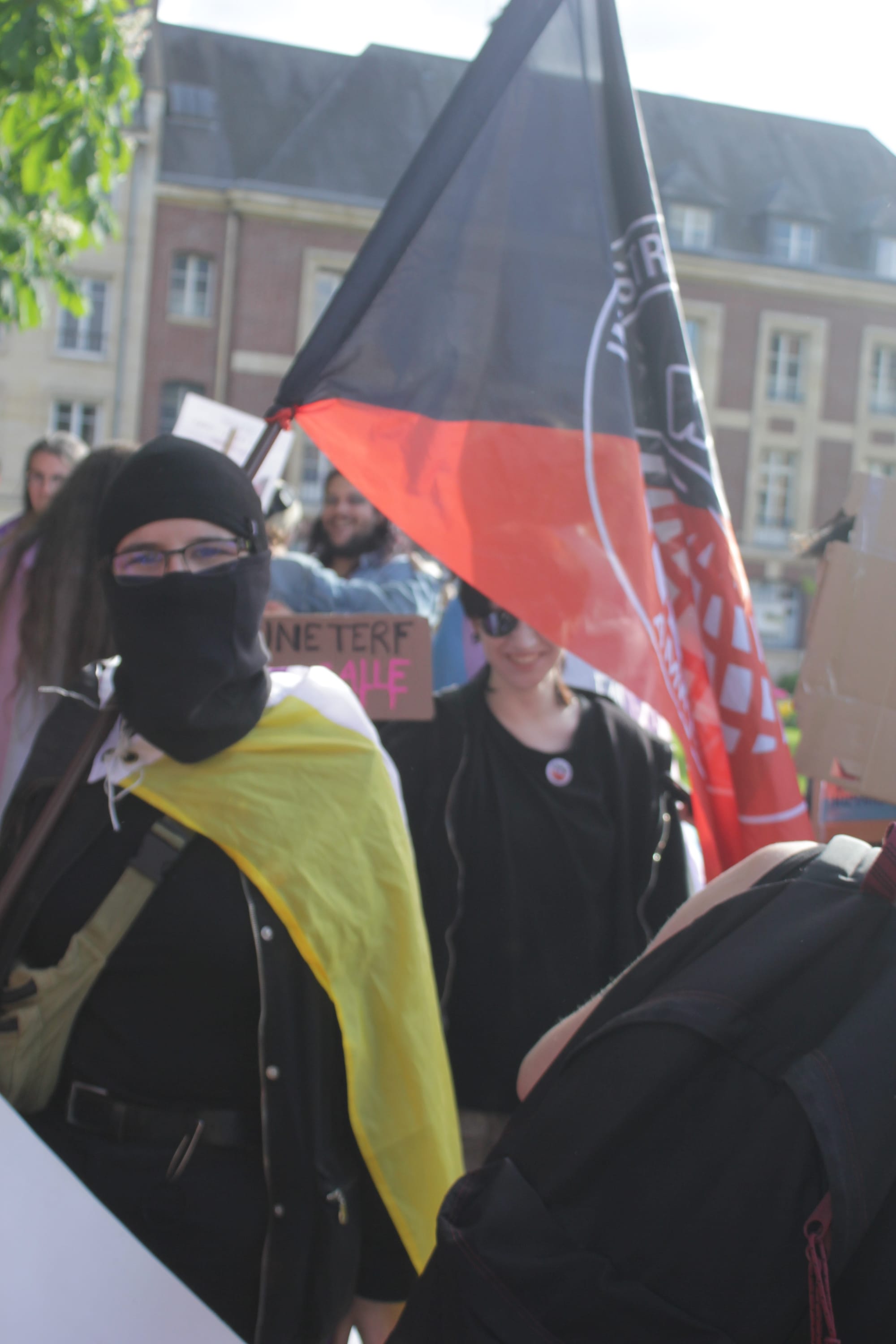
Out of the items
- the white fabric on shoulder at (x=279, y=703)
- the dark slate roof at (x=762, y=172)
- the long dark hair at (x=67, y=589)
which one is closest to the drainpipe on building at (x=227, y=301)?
the dark slate roof at (x=762, y=172)

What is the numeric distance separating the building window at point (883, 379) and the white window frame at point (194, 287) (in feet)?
58.1

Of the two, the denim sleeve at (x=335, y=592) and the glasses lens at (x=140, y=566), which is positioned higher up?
the glasses lens at (x=140, y=566)

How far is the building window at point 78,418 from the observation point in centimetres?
2733

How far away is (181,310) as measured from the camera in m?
28.1

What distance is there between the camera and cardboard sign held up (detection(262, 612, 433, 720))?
9.57ft

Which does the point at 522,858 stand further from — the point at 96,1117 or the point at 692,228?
the point at 692,228

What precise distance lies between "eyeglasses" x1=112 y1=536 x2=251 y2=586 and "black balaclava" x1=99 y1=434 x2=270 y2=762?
1 cm

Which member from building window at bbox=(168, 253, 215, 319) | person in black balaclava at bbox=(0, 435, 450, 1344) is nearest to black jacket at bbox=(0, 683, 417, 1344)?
person in black balaclava at bbox=(0, 435, 450, 1344)

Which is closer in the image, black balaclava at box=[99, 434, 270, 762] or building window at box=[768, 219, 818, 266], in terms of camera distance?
black balaclava at box=[99, 434, 270, 762]

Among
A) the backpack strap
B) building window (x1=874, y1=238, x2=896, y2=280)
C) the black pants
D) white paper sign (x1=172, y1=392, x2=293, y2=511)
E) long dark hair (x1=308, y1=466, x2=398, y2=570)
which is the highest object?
building window (x1=874, y1=238, x2=896, y2=280)

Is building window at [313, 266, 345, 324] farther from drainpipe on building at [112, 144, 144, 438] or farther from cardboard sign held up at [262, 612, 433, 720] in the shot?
cardboard sign held up at [262, 612, 433, 720]

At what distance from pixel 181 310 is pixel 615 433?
2776 centimetres

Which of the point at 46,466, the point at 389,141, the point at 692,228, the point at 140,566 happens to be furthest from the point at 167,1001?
the point at 692,228

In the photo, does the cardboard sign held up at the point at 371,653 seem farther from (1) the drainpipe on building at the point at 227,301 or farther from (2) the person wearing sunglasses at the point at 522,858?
(1) the drainpipe on building at the point at 227,301
